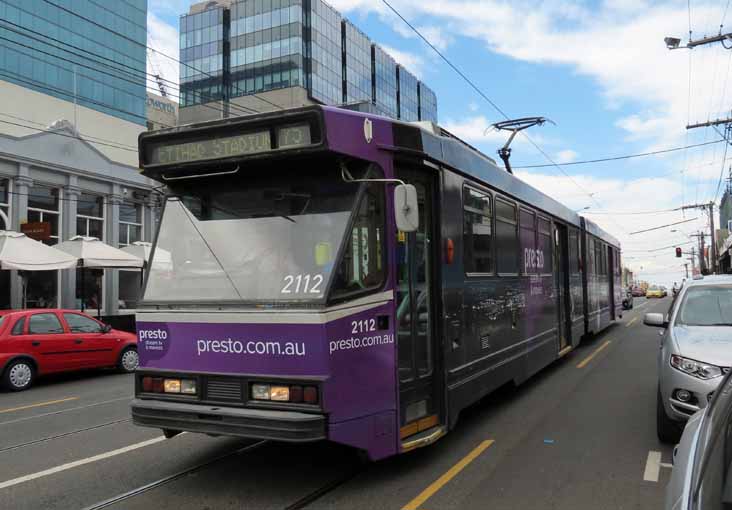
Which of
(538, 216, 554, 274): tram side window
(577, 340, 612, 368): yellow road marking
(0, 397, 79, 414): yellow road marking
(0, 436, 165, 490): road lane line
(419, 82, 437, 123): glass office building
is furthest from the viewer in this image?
(419, 82, 437, 123): glass office building

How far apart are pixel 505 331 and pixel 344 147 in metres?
4.19

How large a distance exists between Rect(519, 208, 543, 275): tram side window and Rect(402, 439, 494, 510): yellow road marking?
11.6ft

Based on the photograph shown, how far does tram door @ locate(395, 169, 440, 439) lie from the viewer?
5.31 m

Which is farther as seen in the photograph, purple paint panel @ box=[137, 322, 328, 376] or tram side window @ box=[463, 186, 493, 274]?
tram side window @ box=[463, 186, 493, 274]

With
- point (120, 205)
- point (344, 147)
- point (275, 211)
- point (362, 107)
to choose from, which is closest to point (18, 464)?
point (275, 211)

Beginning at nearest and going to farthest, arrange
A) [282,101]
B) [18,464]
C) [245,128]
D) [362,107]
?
[245,128], [18,464], [362,107], [282,101]

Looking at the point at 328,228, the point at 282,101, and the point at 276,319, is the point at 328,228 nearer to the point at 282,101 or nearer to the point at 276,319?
the point at 276,319

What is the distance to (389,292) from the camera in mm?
5082

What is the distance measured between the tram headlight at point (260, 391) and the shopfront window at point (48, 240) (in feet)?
64.4

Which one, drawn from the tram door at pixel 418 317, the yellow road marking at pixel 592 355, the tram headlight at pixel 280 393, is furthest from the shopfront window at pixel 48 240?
the tram headlight at pixel 280 393

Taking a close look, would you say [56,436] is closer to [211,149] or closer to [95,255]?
[211,149]

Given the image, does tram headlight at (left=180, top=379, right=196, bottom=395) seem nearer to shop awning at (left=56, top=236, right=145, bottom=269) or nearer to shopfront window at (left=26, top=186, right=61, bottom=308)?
shop awning at (left=56, top=236, right=145, bottom=269)

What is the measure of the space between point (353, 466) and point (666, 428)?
325 centimetres

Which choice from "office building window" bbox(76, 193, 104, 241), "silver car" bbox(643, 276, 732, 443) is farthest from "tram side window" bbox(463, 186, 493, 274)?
"office building window" bbox(76, 193, 104, 241)
